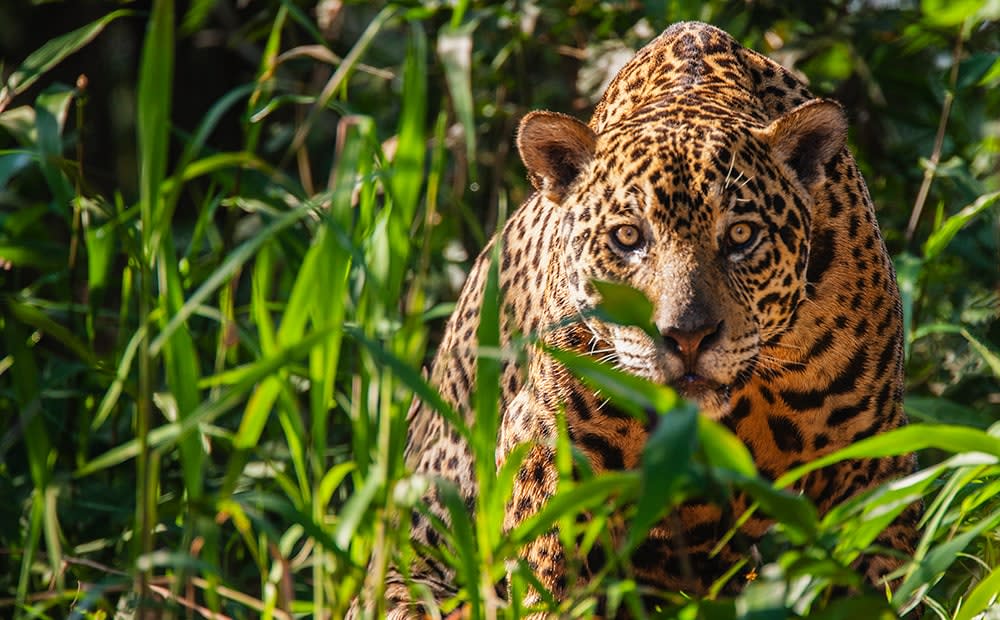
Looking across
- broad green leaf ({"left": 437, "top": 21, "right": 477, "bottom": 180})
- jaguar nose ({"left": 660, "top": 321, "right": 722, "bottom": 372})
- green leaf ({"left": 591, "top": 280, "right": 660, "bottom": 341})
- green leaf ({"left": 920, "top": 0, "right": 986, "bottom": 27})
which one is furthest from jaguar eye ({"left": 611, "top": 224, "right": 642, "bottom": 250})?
green leaf ({"left": 920, "top": 0, "right": 986, "bottom": 27})

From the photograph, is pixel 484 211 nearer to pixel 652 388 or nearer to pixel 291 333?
pixel 291 333

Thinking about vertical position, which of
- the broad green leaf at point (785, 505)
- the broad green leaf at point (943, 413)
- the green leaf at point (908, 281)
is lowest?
the broad green leaf at point (943, 413)

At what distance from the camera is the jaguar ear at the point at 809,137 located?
387 cm

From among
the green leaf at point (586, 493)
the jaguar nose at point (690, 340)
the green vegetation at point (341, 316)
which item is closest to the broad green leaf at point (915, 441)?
the green vegetation at point (341, 316)

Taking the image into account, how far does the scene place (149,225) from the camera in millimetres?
2797

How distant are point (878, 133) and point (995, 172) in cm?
60

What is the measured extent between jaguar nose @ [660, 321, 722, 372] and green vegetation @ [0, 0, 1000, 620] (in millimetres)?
434

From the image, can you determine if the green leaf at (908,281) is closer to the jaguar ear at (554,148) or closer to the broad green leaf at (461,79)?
the jaguar ear at (554,148)

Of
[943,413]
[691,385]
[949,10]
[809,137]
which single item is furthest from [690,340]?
[949,10]

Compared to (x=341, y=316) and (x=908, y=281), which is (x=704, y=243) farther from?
(x=908, y=281)

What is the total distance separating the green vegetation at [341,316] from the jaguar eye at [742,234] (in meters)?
0.78

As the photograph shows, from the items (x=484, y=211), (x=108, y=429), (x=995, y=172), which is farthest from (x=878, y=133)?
(x=108, y=429)

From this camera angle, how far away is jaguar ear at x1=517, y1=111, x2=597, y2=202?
4.08 meters

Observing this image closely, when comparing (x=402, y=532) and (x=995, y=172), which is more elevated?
(x=402, y=532)
